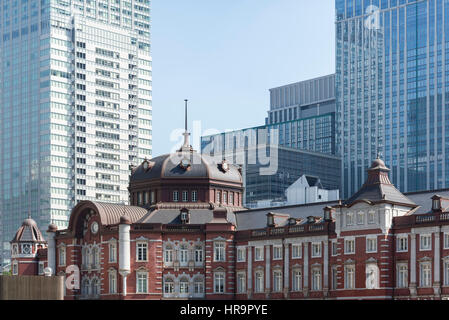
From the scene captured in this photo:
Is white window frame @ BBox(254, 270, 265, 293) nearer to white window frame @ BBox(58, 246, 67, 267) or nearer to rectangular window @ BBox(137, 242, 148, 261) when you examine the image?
rectangular window @ BBox(137, 242, 148, 261)

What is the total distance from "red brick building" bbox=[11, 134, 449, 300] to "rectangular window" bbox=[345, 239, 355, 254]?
11 centimetres

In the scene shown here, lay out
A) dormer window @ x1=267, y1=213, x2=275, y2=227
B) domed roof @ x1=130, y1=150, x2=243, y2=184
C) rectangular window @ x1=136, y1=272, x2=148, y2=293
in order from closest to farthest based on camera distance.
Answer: dormer window @ x1=267, y1=213, x2=275, y2=227
rectangular window @ x1=136, y1=272, x2=148, y2=293
domed roof @ x1=130, y1=150, x2=243, y2=184

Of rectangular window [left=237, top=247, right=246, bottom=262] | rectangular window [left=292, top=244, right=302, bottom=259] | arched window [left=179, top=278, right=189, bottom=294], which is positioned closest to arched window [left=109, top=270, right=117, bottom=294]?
arched window [left=179, top=278, right=189, bottom=294]

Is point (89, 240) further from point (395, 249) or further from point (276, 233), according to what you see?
point (395, 249)

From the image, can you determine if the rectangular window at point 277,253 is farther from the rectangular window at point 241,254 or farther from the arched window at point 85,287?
the arched window at point 85,287

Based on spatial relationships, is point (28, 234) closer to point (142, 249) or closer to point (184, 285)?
point (142, 249)

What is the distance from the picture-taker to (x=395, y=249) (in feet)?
359

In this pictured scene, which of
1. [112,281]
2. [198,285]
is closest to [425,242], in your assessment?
[198,285]

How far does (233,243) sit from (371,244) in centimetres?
2282

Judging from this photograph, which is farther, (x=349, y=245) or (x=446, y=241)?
(x=349, y=245)

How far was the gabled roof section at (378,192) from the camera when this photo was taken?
111 m

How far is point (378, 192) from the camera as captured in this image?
4382 inches

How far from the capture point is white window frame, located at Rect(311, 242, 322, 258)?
11738 centimetres
